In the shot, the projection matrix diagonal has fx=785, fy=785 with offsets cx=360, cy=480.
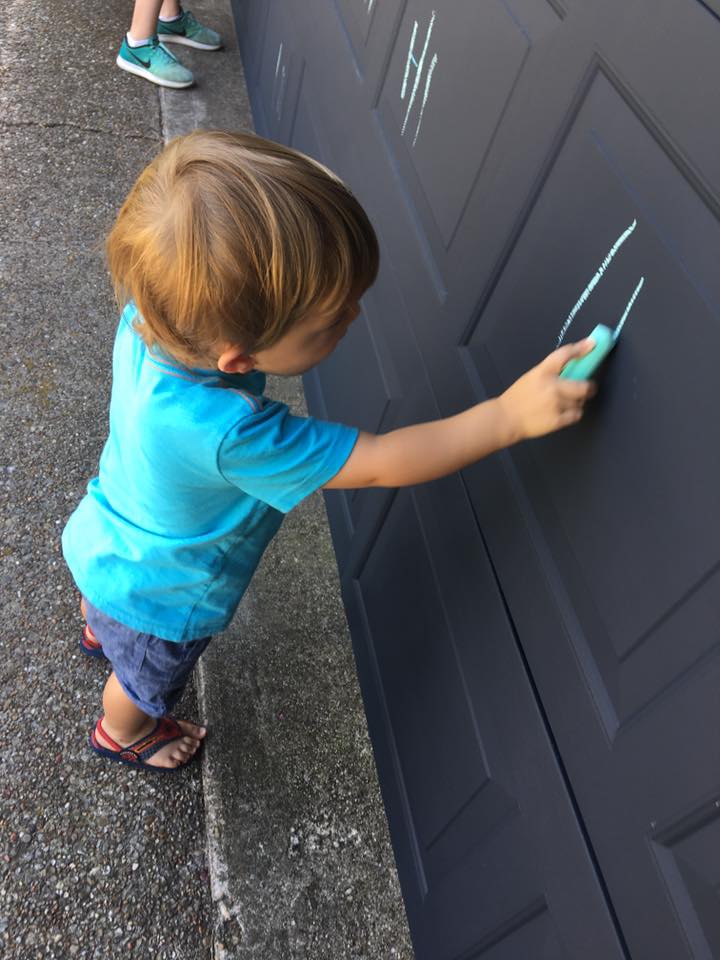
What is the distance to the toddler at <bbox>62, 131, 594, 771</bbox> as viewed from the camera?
1055mm

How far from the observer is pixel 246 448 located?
1184 mm

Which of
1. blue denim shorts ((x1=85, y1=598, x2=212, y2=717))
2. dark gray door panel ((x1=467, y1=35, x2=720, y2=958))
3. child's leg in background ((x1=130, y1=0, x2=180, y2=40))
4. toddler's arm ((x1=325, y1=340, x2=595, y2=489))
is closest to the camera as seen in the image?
dark gray door panel ((x1=467, y1=35, x2=720, y2=958))

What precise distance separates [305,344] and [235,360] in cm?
11

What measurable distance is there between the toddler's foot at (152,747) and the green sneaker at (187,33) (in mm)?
3969

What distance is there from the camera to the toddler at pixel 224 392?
1.05 meters

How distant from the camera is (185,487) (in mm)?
1321

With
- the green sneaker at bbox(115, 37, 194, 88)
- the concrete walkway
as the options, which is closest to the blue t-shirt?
the concrete walkway

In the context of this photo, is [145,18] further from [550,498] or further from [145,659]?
[550,498]

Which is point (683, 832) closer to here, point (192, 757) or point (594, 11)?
point (594, 11)

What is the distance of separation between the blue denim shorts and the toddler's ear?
0.66m

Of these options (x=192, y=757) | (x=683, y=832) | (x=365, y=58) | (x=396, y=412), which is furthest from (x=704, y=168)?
(x=192, y=757)

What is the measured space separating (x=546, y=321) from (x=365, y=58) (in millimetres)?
1312

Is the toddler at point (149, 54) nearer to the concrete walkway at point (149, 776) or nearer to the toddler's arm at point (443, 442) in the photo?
the concrete walkway at point (149, 776)

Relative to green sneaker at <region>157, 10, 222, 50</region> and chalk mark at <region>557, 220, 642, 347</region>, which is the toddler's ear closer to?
chalk mark at <region>557, 220, 642, 347</region>
